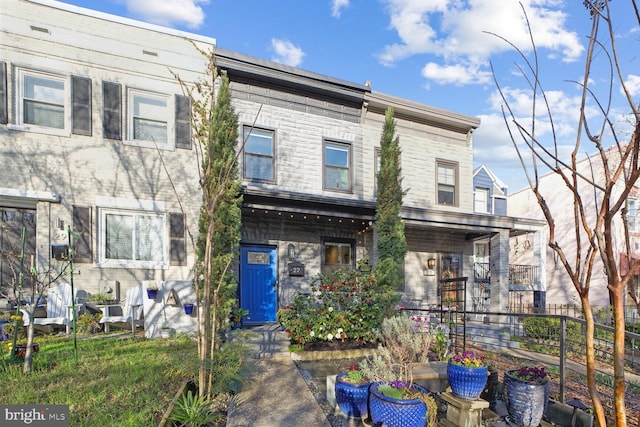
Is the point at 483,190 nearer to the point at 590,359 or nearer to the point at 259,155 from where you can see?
the point at 259,155

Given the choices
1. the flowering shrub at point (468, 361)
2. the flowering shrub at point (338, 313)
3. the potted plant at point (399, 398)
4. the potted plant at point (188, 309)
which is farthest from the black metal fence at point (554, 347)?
the potted plant at point (188, 309)

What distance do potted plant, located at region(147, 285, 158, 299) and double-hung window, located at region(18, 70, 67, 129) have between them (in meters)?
4.25

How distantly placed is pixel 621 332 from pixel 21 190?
9.37 meters

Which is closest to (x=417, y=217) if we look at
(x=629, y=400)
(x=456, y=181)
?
(x=456, y=181)

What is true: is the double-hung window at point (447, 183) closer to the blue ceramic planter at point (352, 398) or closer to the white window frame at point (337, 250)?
the white window frame at point (337, 250)

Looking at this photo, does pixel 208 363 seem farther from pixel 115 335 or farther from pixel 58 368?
pixel 115 335

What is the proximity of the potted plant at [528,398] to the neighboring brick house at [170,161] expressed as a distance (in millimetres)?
3936

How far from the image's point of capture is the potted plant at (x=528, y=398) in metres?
3.49

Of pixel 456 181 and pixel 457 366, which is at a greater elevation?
pixel 456 181

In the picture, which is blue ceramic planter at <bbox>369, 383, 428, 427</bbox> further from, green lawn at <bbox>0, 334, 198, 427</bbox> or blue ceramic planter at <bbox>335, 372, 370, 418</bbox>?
green lawn at <bbox>0, 334, 198, 427</bbox>

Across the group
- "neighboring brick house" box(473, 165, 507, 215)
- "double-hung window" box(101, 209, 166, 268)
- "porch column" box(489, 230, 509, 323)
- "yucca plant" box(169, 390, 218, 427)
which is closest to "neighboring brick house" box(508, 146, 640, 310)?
"neighboring brick house" box(473, 165, 507, 215)

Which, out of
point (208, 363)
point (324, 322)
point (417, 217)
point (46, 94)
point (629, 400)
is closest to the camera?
point (208, 363)

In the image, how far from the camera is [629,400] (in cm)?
481

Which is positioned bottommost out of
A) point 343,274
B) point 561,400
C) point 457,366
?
point 561,400
